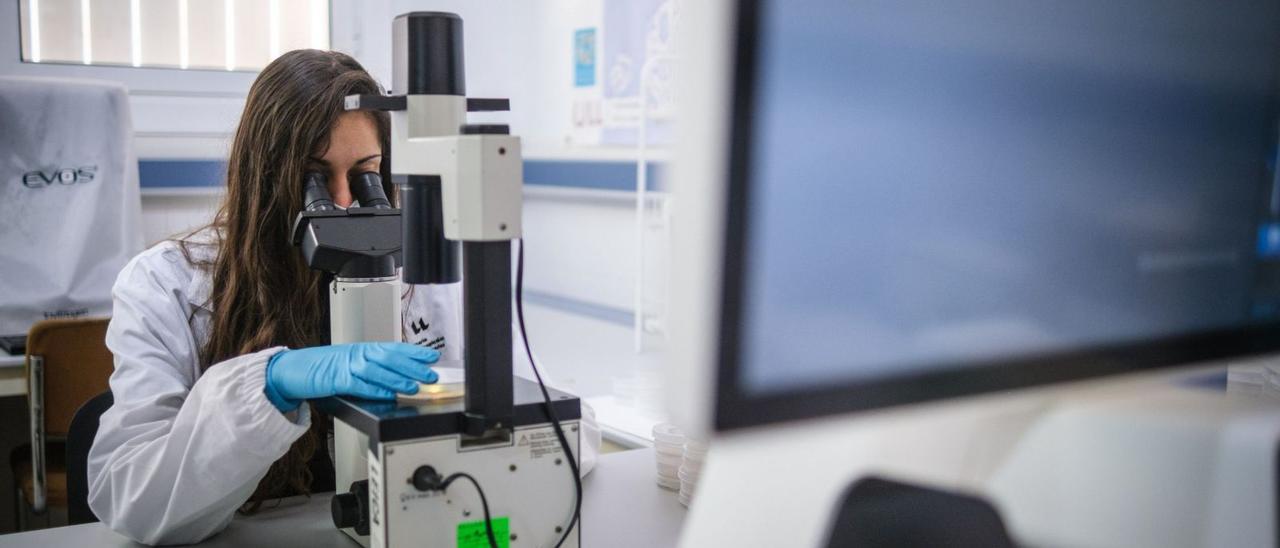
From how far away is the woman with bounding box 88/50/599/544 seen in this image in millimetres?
1073

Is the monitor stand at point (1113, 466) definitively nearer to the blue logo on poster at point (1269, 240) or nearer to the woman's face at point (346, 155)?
the blue logo on poster at point (1269, 240)

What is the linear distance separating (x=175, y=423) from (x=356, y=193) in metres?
0.35

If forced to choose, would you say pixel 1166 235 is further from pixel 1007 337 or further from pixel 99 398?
pixel 99 398

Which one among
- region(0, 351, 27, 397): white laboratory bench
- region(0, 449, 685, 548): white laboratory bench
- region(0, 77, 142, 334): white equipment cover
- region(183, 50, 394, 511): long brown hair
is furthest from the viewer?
region(0, 77, 142, 334): white equipment cover

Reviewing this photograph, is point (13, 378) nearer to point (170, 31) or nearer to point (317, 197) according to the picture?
point (317, 197)

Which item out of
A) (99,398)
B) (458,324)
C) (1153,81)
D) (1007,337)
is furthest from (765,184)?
(99,398)

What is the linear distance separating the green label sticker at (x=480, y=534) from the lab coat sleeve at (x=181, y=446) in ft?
0.82

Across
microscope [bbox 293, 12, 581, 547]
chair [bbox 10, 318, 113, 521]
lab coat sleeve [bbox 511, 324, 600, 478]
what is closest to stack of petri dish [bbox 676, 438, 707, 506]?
lab coat sleeve [bbox 511, 324, 600, 478]

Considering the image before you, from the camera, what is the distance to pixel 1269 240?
61 centimetres

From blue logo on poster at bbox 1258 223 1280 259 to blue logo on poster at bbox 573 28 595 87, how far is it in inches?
189

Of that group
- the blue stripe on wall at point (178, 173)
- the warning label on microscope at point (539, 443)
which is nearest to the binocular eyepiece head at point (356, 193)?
→ the warning label on microscope at point (539, 443)

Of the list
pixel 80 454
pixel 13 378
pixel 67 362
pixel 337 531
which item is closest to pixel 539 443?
pixel 337 531

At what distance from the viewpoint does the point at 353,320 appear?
111 cm

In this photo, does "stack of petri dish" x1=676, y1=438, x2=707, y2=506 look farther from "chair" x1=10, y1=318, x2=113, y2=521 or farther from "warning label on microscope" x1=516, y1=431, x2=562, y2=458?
"chair" x1=10, y1=318, x2=113, y2=521
